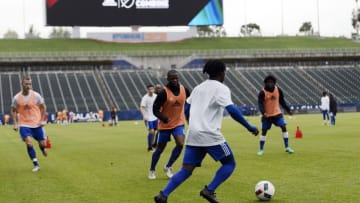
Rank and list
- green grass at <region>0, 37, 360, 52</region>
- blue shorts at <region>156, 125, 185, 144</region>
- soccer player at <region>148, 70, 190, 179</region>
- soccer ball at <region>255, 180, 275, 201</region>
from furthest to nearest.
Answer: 1. green grass at <region>0, 37, 360, 52</region>
2. blue shorts at <region>156, 125, 185, 144</region>
3. soccer player at <region>148, 70, 190, 179</region>
4. soccer ball at <region>255, 180, 275, 201</region>

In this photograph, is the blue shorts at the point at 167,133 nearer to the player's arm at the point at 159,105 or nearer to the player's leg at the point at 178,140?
the player's leg at the point at 178,140

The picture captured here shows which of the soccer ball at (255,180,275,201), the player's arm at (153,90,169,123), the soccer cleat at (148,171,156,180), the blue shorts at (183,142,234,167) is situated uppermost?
the player's arm at (153,90,169,123)

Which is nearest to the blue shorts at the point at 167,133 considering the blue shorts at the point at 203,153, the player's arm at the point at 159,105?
the player's arm at the point at 159,105

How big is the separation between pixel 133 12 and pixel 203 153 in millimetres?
68519

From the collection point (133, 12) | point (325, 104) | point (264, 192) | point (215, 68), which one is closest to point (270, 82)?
point (264, 192)

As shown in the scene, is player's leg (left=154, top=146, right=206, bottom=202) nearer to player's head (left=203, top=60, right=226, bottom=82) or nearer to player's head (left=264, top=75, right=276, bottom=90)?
player's head (left=203, top=60, right=226, bottom=82)

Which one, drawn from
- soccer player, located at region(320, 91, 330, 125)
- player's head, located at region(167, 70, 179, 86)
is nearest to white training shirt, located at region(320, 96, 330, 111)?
soccer player, located at region(320, 91, 330, 125)

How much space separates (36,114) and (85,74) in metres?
70.7

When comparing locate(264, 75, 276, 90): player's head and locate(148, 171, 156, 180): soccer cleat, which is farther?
locate(264, 75, 276, 90): player's head

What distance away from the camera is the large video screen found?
247 ft

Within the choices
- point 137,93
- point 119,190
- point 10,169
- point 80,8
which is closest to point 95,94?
point 137,93

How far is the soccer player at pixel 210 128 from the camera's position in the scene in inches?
380

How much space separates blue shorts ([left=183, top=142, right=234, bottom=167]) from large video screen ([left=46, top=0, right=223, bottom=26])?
67175 millimetres

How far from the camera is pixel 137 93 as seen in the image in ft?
265
